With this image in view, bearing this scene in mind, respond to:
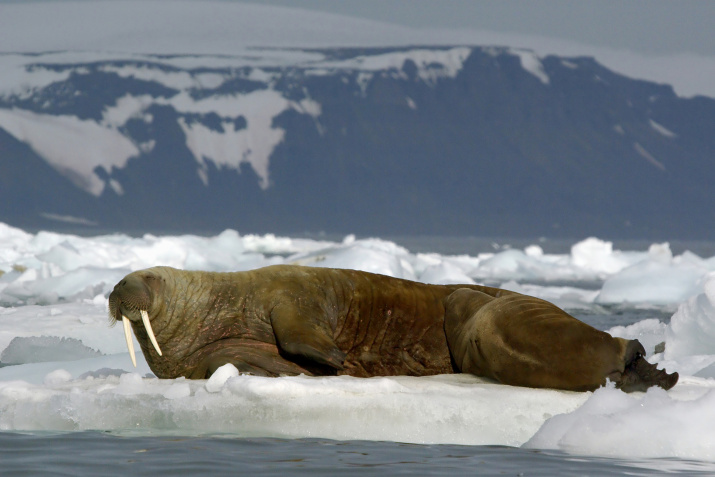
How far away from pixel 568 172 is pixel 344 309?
497 feet

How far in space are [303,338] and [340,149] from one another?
14471 centimetres

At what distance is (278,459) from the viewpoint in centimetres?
426

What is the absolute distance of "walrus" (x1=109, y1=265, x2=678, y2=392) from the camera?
5402 millimetres

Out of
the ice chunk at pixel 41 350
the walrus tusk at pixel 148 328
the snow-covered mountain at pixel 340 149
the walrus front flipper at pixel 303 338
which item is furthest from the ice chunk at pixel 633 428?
the snow-covered mountain at pixel 340 149

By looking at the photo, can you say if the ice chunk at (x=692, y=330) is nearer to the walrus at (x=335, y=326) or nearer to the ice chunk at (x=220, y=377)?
the walrus at (x=335, y=326)

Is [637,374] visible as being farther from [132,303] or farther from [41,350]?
[41,350]

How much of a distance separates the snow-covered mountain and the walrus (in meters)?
126

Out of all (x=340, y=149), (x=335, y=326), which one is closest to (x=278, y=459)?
(x=335, y=326)

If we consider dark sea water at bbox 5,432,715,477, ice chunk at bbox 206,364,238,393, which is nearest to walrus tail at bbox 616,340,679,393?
dark sea water at bbox 5,432,715,477

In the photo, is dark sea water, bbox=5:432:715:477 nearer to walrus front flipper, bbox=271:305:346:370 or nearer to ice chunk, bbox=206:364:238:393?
ice chunk, bbox=206:364:238:393

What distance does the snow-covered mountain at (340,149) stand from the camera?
449 ft

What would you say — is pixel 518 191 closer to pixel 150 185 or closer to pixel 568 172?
pixel 568 172

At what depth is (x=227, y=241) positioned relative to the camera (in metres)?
26.7

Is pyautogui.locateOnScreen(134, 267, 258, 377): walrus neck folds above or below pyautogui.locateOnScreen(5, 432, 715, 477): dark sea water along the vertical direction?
above
